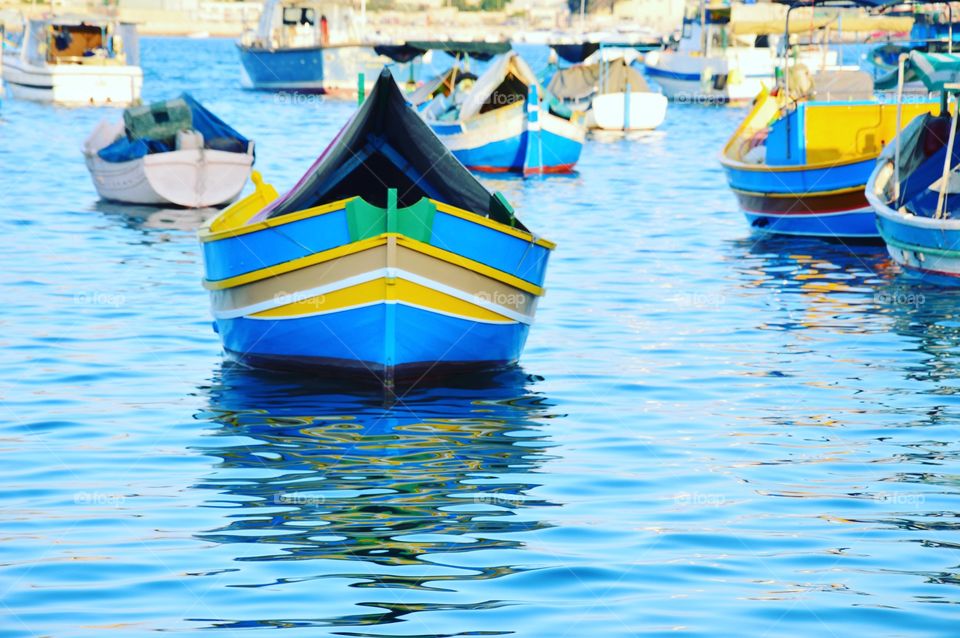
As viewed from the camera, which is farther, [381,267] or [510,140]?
[510,140]

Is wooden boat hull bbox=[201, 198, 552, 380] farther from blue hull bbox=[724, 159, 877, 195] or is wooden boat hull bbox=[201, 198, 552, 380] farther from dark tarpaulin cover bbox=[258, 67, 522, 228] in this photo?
blue hull bbox=[724, 159, 877, 195]

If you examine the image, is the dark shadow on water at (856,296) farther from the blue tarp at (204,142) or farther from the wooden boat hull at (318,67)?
the wooden boat hull at (318,67)

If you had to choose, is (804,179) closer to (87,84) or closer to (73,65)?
(87,84)

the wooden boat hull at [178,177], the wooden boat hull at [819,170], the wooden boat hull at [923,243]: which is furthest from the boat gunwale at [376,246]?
the wooden boat hull at [178,177]

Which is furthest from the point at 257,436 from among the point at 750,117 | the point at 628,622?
the point at 750,117

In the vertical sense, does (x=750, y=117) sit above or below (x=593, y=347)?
above

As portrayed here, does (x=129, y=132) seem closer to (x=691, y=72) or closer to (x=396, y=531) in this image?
(x=396, y=531)

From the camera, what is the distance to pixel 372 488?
10508 millimetres

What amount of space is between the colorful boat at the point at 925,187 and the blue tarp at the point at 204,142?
12486mm

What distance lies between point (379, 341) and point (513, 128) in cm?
2400

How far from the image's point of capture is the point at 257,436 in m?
12.1

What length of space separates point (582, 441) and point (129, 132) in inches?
724

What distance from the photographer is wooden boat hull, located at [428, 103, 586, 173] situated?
121ft

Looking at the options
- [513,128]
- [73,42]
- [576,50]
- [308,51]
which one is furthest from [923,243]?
[308,51]
